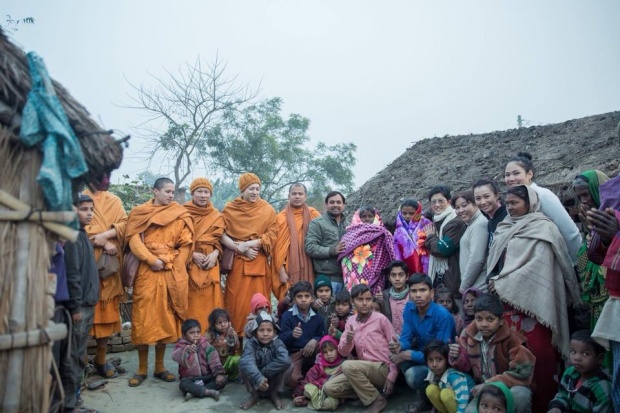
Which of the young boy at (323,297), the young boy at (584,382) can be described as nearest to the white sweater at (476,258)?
the young boy at (584,382)

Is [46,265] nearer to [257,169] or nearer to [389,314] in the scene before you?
[389,314]

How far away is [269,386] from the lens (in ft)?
16.0

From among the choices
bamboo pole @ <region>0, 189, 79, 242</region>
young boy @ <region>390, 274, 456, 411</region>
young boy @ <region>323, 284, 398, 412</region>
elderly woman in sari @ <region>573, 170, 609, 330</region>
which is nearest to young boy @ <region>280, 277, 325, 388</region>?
young boy @ <region>323, 284, 398, 412</region>

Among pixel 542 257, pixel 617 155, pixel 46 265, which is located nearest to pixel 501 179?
pixel 617 155

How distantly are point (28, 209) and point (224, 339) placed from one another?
342 cm

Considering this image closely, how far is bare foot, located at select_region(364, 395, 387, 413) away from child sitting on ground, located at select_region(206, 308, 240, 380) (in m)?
1.58

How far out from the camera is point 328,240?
596 centimetres

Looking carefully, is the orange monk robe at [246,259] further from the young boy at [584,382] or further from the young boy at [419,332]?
the young boy at [584,382]

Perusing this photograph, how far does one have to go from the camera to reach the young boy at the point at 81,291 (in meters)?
4.11

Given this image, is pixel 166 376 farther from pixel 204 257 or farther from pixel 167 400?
pixel 204 257

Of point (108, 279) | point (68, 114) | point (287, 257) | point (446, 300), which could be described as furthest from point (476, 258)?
point (108, 279)

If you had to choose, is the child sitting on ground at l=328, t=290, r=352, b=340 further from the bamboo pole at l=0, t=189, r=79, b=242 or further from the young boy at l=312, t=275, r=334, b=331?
the bamboo pole at l=0, t=189, r=79, b=242

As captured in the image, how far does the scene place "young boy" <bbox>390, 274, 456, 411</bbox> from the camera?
4.45 m

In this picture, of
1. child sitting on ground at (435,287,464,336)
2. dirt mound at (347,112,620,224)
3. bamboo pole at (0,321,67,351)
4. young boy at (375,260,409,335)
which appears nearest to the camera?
bamboo pole at (0,321,67,351)
